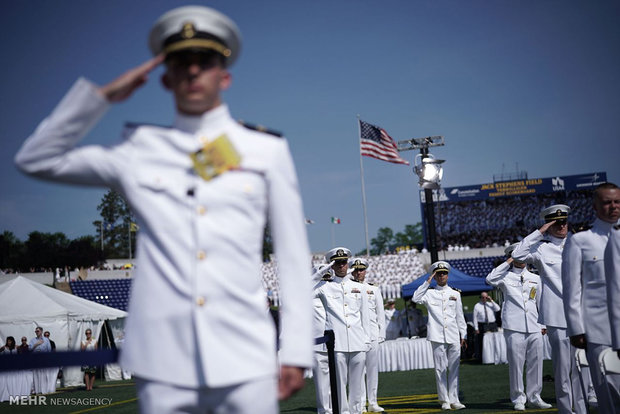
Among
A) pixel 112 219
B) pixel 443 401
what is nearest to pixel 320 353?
pixel 443 401

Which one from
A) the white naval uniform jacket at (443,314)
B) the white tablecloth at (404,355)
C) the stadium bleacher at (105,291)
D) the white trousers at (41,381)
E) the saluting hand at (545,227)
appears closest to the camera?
the saluting hand at (545,227)

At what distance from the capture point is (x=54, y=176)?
225 cm

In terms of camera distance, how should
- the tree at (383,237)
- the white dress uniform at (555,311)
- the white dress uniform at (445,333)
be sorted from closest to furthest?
the white dress uniform at (555,311) < the white dress uniform at (445,333) < the tree at (383,237)

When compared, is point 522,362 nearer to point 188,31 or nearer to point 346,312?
point 346,312

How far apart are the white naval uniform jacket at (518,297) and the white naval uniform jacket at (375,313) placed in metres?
2.61

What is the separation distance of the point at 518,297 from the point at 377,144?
14.3 meters

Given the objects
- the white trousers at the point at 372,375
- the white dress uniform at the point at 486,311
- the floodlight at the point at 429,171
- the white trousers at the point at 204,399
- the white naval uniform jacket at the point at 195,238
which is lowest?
the white trousers at the point at 372,375

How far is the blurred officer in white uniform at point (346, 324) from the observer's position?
1022 cm

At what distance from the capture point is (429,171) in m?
14.6

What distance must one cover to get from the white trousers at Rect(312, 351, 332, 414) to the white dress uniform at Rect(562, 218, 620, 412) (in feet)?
17.5

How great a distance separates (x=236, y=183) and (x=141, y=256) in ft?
1.38

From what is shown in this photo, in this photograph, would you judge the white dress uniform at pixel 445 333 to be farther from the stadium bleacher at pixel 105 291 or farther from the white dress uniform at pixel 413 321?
the stadium bleacher at pixel 105 291

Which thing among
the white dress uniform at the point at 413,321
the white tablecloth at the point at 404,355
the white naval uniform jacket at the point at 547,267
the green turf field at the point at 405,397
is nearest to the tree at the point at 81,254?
the white dress uniform at the point at 413,321

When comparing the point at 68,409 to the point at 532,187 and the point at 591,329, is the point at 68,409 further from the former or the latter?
the point at 532,187
